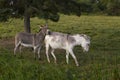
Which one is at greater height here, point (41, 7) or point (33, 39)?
point (41, 7)

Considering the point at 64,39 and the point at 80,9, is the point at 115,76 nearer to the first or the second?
the point at 64,39

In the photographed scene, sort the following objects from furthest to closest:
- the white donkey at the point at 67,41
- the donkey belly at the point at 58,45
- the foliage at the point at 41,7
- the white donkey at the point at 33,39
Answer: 1. the foliage at the point at 41,7
2. the white donkey at the point at 33,39
3. the donkey belly at the point at 58,45
4. the white donkey at the point at 67,41

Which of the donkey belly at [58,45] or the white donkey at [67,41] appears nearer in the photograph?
the white donkey at [67,41]

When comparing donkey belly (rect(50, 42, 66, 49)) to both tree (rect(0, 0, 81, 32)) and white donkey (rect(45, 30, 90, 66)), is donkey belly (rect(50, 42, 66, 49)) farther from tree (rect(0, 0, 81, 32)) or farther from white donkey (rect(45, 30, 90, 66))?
tree (rect(0, 0, 81, 32))

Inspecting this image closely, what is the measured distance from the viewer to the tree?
59.1 feet

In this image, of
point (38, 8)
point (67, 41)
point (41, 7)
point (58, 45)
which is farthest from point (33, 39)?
point (41, 7)

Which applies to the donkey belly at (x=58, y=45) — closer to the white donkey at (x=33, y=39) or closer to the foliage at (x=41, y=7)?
the white donkey at (x=33, y=39)

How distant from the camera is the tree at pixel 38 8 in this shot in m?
18.0

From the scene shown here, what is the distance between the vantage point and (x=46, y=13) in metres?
17.9

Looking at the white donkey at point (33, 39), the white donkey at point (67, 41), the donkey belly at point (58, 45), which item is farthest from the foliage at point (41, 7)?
the donkey belly at point (58, 45)

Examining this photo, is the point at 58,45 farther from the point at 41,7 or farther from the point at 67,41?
the point at 41,7

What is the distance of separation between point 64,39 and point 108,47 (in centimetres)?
631

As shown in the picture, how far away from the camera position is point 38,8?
1819cm

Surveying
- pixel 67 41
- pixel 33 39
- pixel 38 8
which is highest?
pixel 38 8
